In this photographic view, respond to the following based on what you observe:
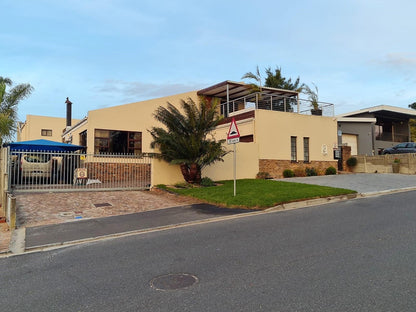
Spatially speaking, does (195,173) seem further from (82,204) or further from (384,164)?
(384,164)

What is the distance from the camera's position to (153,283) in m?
4.39

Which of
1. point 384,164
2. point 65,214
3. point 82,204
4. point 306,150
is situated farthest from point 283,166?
point 65,214

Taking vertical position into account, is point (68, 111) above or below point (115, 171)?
above

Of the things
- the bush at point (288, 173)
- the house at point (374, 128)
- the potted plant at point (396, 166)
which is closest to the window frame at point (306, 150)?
the bush at point (288, 173)

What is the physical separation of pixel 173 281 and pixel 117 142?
18.1 meters

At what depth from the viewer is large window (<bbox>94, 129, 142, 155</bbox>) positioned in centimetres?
2069

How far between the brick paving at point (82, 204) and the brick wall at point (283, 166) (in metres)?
6.85

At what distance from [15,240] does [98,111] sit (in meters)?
14.3

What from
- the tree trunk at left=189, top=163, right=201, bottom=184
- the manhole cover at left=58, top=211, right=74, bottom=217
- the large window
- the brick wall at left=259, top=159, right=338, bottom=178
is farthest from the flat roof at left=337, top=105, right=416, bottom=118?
the manhole cover at left=58, top=211, right=74, bottom=217

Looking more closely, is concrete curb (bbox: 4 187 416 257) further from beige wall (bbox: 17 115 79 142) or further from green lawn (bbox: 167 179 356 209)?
beige wall (bbox: 17 115 79 142)

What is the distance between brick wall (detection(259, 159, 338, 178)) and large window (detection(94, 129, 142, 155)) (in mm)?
8798

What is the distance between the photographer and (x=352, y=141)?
104 feet

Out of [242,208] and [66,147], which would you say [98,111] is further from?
[242,208]

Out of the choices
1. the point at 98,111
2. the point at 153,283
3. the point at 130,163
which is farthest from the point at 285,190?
the point at 98,111
